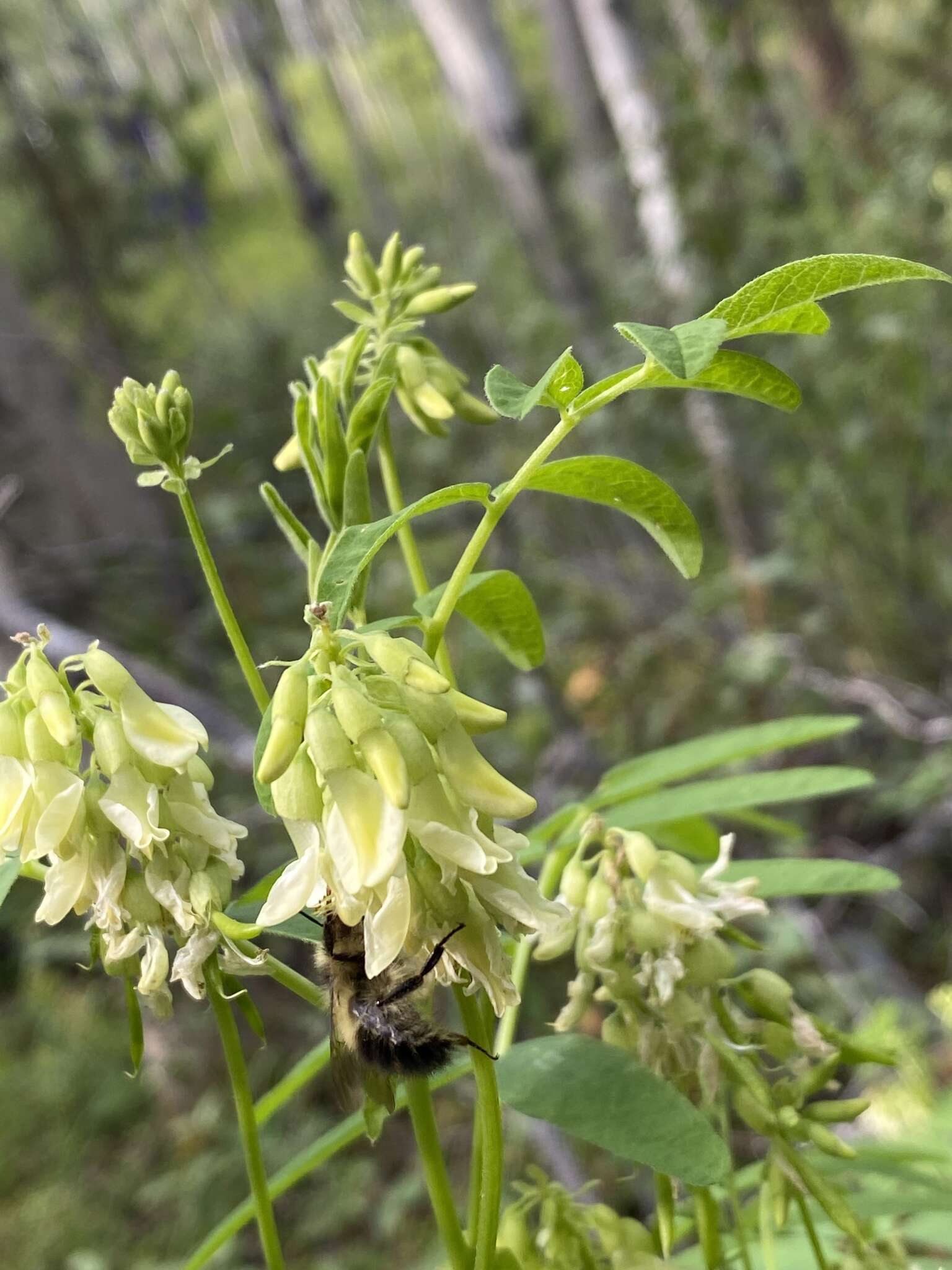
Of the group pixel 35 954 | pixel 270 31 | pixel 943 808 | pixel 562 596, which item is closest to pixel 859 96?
pixel 562 596

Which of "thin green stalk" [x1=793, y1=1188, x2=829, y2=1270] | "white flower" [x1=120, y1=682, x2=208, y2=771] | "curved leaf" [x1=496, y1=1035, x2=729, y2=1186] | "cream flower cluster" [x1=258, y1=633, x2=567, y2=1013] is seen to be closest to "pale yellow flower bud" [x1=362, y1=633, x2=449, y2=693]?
"cream flower cluster" [x1=258, y1=633, x2=567, y2=1013]

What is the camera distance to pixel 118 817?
1.48ft

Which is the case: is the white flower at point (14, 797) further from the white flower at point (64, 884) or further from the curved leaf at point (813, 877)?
the curved leaf at point (813, 877)

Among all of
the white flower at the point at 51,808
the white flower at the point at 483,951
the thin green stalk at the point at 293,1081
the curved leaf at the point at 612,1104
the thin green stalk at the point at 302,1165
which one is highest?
the white flower at the point at 51,808

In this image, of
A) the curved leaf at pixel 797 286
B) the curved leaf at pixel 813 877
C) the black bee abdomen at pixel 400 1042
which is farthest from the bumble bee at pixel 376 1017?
the curved leaf at pixel 797 286

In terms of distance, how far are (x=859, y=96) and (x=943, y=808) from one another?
132 inches

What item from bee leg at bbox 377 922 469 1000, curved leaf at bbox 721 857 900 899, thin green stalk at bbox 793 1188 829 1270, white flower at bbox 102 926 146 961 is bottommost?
thin green stalk at bbox 793 1188 829 1270

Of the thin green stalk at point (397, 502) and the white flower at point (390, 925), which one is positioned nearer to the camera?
the white flower at point (390, 925)

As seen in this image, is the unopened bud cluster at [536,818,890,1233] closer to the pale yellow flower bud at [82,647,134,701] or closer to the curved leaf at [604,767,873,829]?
the curved leaf at [604,767,873,829]

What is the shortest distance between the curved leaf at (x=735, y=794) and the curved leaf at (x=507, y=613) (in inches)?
5.3

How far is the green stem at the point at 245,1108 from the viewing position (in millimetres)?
487

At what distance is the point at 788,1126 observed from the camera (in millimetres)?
521

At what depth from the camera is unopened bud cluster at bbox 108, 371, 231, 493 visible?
0.51 m

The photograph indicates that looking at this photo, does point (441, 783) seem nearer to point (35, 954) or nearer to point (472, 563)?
point (472, 563)
